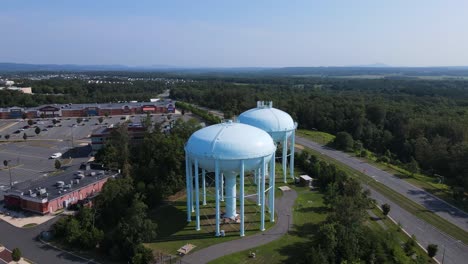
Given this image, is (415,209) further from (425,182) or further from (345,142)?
(345,142)

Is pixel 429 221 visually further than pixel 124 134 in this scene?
No

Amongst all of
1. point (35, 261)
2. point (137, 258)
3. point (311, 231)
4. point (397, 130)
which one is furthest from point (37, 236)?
point (397, 130)

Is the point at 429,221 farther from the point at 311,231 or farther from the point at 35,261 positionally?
the point at 35,261

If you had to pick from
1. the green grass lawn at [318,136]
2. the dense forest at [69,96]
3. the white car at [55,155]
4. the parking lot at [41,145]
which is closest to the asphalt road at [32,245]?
the parking lot at [41,145]

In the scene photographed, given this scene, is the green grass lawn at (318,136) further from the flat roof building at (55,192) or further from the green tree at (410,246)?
the flat roof building at (55,192)

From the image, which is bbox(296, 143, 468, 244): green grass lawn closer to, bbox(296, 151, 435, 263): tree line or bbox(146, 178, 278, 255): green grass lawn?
bbox(296, 151, 435, 263): tree line

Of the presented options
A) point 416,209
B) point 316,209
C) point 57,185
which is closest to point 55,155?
point 57,185

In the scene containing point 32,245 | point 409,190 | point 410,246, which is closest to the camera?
point 410,246
